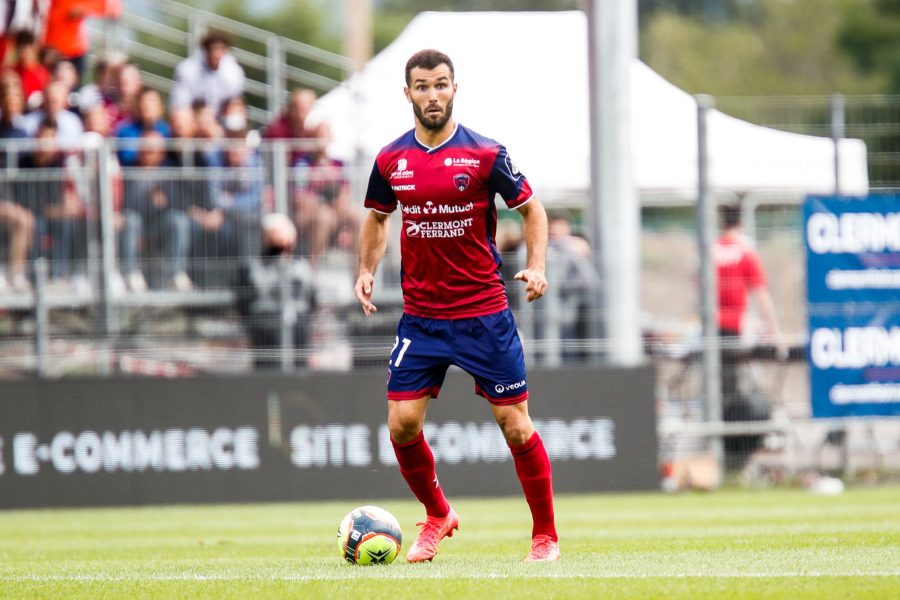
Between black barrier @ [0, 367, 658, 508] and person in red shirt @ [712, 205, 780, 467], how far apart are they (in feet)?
3.84

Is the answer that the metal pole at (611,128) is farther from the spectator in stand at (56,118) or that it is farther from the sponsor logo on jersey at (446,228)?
the sponsor logo on jersey at (446,228)

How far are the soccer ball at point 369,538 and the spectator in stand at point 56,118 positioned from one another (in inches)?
360

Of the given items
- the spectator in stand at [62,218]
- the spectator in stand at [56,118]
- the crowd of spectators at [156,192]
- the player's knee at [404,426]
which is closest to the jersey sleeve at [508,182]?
the player's knee at [404,426]

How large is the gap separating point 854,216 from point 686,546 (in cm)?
771

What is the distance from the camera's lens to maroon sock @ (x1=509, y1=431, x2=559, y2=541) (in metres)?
8.24

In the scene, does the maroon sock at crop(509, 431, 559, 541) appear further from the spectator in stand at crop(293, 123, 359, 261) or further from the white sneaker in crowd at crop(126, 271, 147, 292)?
the white sneaker in crowd at crop(126, 271, 147, 292)

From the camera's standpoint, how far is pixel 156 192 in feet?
51.2

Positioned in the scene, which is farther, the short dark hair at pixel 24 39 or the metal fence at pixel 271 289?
the short dark hair at pixel 24 39

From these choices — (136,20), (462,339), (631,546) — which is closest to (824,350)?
(631,546)

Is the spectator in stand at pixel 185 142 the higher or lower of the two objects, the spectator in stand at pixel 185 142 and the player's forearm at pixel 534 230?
the higher

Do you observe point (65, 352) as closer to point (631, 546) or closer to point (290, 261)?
point (290, 261)

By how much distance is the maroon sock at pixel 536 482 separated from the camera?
8242mm

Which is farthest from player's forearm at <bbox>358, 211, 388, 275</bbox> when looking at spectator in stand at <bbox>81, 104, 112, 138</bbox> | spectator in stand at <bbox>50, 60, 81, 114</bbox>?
spectator in stand at <bbox>50, 60, 81, 114</bbox>

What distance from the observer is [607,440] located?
15.2m
